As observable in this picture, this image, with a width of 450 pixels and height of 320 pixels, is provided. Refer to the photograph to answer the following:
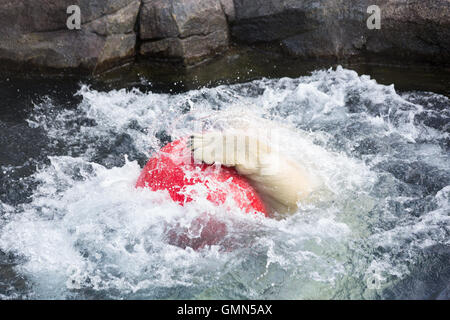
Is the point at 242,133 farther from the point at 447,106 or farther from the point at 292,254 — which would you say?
the point at 447,106

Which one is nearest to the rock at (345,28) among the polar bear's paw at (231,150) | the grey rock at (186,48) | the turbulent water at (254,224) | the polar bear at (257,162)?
the grey rock at (186,48)

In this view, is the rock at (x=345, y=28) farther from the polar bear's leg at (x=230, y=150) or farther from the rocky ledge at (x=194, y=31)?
the polar bear's leg at (x=230, y=150)

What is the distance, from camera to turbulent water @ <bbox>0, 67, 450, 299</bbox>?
2.91 metres

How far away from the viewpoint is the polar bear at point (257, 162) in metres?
2.85

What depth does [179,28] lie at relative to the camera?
5242 millimetres

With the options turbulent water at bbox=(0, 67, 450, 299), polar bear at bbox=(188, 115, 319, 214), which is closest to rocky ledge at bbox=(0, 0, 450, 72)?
turbulent water at bbox=(0, 67, 450, 299)

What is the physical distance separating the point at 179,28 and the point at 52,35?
1.13 meters

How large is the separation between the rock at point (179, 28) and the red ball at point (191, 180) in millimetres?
2514

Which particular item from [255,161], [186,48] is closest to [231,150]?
[255,161]

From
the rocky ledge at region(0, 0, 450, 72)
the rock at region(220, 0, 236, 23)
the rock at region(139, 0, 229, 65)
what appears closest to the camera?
the rocky ledge at region(0, 0, 450, 72)

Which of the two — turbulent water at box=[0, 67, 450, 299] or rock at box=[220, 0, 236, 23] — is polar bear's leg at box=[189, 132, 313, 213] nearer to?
turbulent water at box=[0, 67, 450, 299]

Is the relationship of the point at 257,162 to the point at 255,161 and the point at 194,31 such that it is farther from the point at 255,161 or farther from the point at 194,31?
the point at 194,31

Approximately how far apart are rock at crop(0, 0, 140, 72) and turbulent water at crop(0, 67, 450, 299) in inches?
39.2

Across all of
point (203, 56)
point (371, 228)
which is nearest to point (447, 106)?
point (371, 228)
